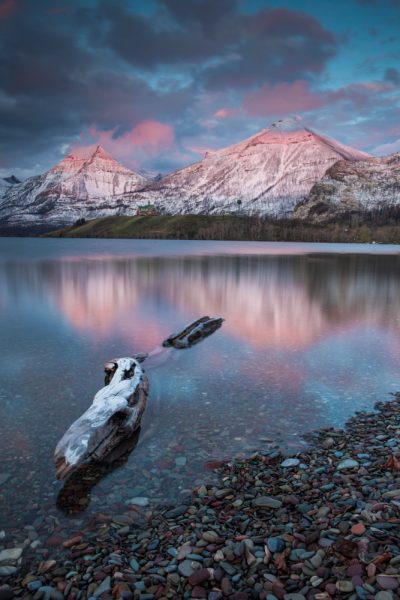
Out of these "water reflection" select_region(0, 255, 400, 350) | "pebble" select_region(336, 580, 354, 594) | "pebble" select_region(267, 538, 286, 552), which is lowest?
"water reflection" select_region(0, 255, 400, 350)

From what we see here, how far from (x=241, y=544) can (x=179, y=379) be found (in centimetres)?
1220

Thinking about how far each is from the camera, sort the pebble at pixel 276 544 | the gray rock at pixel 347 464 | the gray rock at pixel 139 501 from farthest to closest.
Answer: the gray rock at pixel 347 464 < the gray rock at pixel 139 501 < the pebble at pixel 276 544

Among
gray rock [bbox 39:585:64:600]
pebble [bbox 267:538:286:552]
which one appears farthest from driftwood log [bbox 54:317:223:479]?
pebble [bbox 267:538:286:552]

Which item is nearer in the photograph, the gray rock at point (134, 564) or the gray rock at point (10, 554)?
the gray rock at point (134, 564)

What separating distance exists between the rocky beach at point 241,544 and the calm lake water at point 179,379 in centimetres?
90

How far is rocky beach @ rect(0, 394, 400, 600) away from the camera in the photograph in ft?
24.4

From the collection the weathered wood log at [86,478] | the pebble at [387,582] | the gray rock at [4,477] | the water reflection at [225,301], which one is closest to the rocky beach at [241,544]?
the pebble at [387,582]

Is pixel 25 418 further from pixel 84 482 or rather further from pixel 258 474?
pixel 258 474

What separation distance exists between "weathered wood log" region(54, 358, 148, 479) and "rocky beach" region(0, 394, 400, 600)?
6.54 ft

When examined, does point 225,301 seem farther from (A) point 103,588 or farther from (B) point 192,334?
(A) point 103,588

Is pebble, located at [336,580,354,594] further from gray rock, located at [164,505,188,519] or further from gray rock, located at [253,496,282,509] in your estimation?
gray rock, located at [164,505,188,519]

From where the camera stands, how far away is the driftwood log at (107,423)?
39.0 ft

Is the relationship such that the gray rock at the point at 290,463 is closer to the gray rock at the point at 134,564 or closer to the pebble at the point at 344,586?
the pebble at the point at 344,586

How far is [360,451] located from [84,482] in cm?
786
